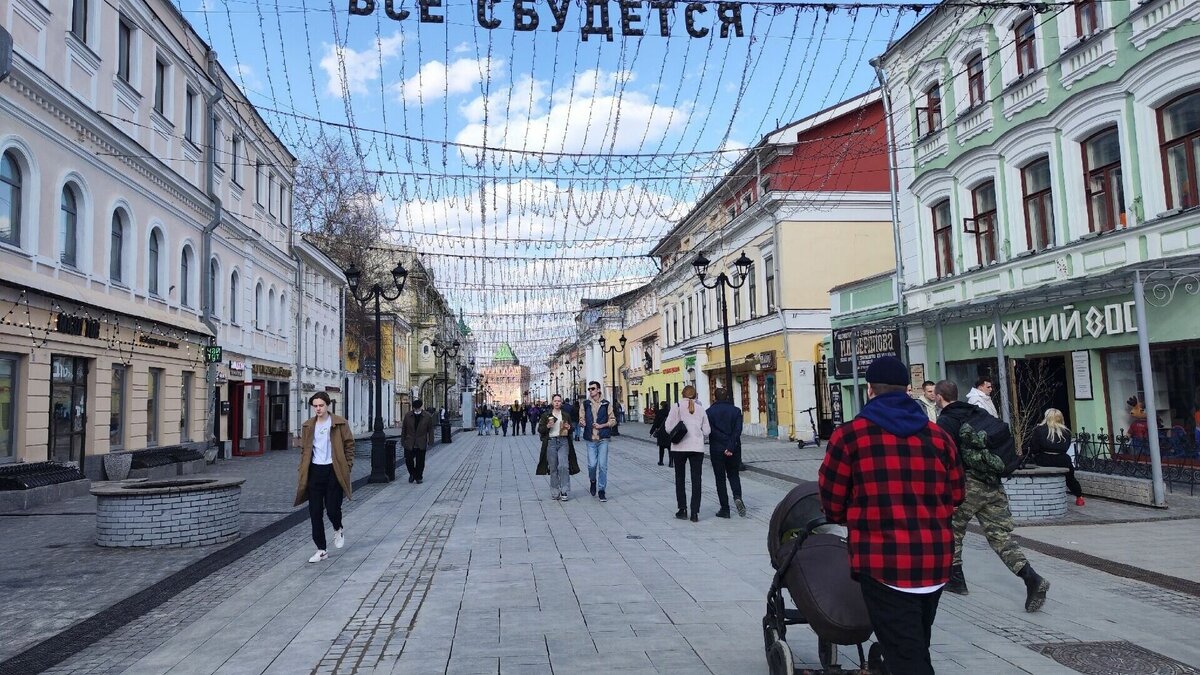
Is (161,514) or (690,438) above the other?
(690,438)

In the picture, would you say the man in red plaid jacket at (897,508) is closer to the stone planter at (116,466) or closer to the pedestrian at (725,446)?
the pedestrian at (725,446)

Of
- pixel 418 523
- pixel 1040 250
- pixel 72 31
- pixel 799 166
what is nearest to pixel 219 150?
pixel 72 31

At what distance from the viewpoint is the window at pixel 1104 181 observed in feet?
Answer: 45.0

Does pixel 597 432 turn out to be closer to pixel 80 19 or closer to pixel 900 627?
pixel 900 627

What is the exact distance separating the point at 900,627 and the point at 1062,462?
367 inches

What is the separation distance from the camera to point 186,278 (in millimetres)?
21859

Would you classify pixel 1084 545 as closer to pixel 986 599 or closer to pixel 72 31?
pixel 986 599

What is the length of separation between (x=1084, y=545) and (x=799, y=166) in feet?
71.5

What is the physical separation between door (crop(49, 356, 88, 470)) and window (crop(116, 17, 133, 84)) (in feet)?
20.3

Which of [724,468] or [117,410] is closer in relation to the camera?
[724,468]

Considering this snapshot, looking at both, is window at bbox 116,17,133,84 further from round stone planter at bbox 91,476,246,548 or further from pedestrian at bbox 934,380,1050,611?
pedestrian at bbox 934,380,1050,611

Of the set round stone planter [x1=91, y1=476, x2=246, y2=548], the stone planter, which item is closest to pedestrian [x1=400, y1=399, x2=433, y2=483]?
the stone planter

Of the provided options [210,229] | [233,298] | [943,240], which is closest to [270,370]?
[233,298]

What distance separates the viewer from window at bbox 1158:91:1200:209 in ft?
39.9
